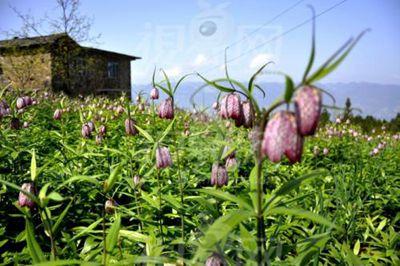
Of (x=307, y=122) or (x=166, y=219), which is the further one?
(x=166, y=219)

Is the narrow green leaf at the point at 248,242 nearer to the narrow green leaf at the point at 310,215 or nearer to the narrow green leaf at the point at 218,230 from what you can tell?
the narrow green leaf at the point at 310,215

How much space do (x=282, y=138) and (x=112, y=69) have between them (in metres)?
30.1

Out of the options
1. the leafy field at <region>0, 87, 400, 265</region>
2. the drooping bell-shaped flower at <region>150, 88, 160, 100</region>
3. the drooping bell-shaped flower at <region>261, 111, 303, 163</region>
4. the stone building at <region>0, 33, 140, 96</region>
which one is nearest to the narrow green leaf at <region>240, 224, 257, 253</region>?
the leafy field at <region>0, 87, 400, 265</region>

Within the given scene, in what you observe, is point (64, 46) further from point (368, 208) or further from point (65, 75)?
point (368, 208)

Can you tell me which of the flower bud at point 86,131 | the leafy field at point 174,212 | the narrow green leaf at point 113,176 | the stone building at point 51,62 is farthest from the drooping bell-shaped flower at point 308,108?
the stone building at point 51,62

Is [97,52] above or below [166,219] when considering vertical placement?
above

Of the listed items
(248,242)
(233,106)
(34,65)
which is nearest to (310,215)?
(248,242)

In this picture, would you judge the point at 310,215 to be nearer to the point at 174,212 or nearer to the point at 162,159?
the point at 162,159

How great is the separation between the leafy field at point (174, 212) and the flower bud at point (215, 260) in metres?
0.02

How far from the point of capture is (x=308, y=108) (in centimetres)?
87

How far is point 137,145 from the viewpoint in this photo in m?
3.63

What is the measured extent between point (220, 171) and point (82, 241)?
107 centimetres

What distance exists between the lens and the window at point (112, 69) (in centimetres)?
2928

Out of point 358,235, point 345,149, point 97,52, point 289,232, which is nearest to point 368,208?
point 358,235
